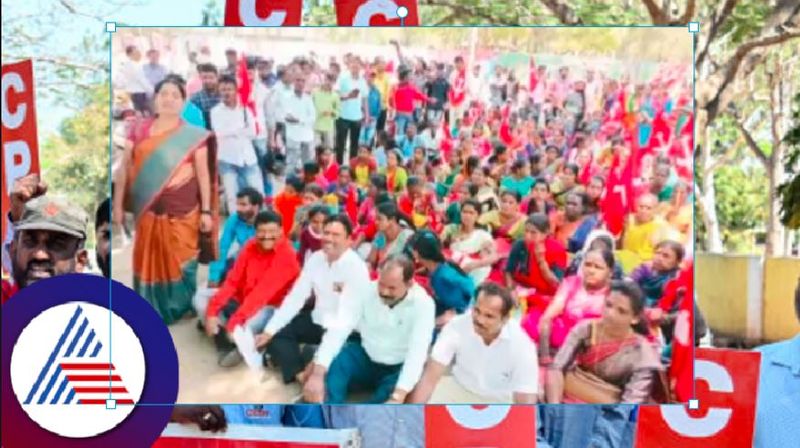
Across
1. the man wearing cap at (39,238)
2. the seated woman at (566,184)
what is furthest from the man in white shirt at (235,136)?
the seated woman at (566,184)

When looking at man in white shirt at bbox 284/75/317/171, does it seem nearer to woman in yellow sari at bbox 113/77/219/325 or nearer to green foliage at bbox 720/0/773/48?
woman in yellow sari at bbox 113/77/219/325

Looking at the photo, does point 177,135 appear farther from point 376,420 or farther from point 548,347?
point 548,347

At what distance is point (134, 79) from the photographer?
3.31m

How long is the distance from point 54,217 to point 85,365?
45cm

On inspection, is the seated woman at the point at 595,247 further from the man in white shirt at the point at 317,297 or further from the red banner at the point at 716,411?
the man in white shirt at the point at 317,297

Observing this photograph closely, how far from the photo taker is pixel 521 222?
3299 millimetres

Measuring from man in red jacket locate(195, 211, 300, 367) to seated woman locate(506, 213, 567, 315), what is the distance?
63 cm

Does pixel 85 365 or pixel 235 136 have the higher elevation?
pixel 235 136

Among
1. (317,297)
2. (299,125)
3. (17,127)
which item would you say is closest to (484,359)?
(317,297)

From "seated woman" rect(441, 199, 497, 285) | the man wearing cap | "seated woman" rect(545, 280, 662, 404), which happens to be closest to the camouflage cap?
the man wearing cap

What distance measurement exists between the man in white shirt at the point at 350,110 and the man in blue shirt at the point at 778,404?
1402 millimetres

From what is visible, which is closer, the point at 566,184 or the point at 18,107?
the point at 566,184

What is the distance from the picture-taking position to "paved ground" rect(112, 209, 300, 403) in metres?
3.35

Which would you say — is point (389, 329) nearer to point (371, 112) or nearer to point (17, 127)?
point (371, 112)
